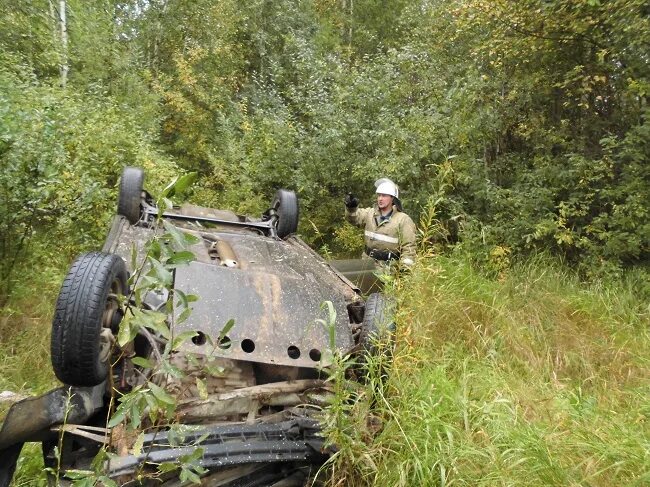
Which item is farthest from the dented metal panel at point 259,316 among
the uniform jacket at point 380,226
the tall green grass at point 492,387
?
the uniform jacket at point 380,226

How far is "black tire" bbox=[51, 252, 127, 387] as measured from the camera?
2293 millimetres

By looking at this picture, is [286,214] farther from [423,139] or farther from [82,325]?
[82,325]

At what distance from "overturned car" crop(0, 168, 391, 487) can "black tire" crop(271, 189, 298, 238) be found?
5.90 ft

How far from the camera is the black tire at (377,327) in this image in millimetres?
2774

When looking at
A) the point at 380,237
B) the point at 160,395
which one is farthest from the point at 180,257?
the point at 380,237

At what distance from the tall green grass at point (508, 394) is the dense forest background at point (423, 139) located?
2.18 feet

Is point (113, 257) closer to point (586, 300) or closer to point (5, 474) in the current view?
point (5, 474)

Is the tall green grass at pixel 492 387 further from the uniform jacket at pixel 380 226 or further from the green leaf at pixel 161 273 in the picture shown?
the green leaf at pixel 161 273

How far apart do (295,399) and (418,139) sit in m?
4.92

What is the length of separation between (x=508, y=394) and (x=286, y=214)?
297 centimetres

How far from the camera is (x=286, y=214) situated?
5.26 meters

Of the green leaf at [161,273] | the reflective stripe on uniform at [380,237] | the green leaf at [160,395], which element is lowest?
the reflective stripe on uniform at [380,237]

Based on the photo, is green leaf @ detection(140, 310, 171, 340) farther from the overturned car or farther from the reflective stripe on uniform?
the reflective stripe on uniform

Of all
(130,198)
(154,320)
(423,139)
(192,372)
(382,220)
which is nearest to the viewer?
(154,320)
